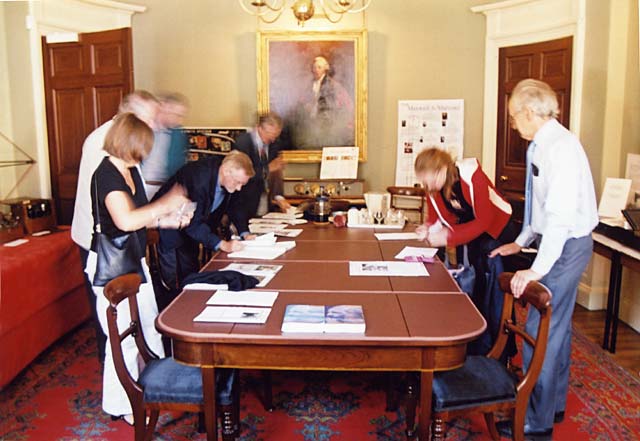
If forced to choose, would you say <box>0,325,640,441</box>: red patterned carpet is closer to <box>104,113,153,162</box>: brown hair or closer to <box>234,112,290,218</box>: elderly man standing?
<box>104,113,153,162</box>: brown hair

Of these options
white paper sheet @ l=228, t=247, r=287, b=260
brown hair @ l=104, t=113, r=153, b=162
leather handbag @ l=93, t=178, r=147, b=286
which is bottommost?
white paper sheet @ l=228, t=247, r=287, b=260

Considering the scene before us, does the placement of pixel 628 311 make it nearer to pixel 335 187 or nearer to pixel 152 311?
pixel 335 187

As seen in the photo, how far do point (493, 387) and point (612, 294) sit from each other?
1875mm

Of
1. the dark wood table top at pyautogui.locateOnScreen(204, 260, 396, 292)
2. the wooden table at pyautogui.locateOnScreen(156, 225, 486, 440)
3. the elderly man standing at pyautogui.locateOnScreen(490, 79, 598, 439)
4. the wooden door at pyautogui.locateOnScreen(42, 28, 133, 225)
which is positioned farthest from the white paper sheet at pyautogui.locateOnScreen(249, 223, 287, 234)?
the wooden door at pyautogui.locateOnScreen(42, 28, 133, 225)

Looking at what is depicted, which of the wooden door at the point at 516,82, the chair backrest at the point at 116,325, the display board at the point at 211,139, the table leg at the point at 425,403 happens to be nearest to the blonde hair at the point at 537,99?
the table leg at the point at 425,403

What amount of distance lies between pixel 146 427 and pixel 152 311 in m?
0.63

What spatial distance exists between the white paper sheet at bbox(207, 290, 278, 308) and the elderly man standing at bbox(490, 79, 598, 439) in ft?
3.25

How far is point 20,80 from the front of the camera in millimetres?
5059

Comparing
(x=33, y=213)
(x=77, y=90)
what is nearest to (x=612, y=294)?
(x=33, y=213)

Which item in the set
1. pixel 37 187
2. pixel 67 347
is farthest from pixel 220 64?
pixel 67 347

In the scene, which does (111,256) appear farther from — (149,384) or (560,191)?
(560,191)

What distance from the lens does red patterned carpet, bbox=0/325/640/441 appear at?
2857 millimetres

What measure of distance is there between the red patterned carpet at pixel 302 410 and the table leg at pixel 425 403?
24.9 inches

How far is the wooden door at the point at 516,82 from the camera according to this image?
5137mm
